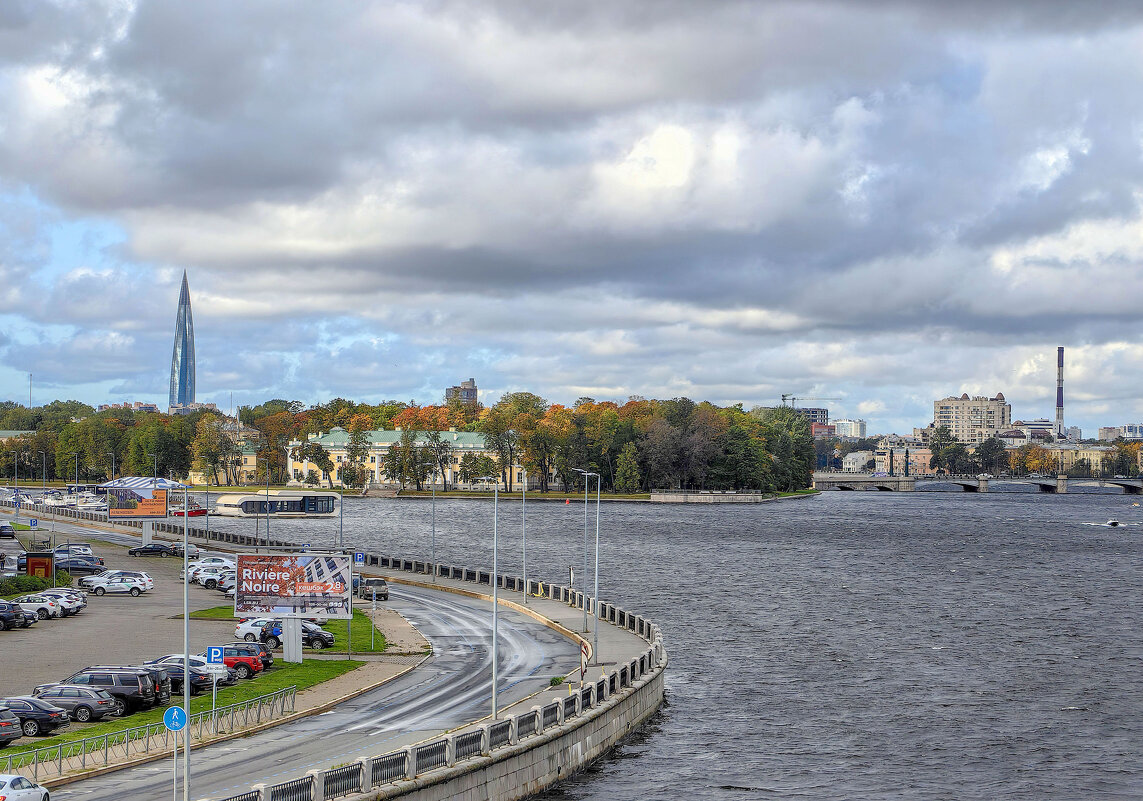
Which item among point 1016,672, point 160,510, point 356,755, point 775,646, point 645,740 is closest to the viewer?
point 356,755

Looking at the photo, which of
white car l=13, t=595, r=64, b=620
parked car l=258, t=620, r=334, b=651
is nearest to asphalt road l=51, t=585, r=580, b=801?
parked car l=258, t=620, r=334, b=651

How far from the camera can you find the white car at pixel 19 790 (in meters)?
31.0

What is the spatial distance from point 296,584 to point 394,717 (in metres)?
20.2

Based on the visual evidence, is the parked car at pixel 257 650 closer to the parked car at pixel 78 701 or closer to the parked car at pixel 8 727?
the parked car at pixel 78 701

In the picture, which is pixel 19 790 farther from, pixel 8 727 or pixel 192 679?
pixel 192 679

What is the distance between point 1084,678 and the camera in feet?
221

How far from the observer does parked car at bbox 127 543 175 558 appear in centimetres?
12250

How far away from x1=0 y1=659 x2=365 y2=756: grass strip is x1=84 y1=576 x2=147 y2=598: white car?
118 ft

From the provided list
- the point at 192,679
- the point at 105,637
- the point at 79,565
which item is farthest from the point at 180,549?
the point at 192,679

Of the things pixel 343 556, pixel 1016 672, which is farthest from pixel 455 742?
pixel 1016 672

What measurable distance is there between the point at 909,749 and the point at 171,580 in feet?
237

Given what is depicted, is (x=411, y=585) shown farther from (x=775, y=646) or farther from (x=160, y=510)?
(x=160, y=510)

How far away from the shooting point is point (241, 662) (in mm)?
56219

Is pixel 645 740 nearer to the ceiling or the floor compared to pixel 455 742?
nearer to the floor
